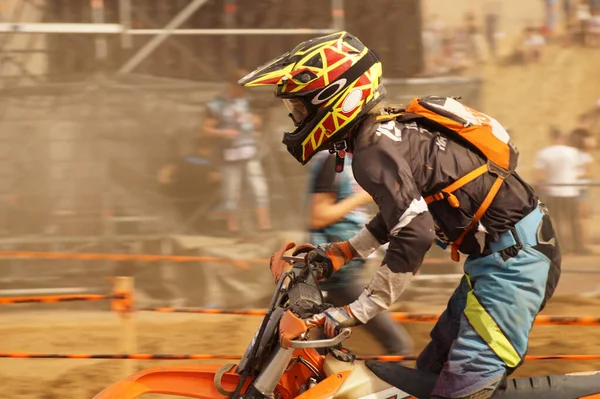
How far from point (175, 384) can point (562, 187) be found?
585 centimetres

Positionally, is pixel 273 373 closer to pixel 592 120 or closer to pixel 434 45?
pixel 434 45

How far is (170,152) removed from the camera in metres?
8.89

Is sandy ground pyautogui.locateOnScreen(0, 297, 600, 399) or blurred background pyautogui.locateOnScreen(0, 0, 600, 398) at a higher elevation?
blurred background pyautogui.locateOnScreen(0, 0, 600, 398)

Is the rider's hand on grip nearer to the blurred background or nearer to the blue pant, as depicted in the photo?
the blue pant

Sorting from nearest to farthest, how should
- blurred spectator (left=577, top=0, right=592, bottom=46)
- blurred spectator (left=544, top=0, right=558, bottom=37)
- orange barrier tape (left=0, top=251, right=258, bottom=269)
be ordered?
1. orange barrier tape (left=0, top=251, right=258, bottom=269)
2. blurred spectator (left=544, top=0, right=558, bottom=37)
3. blurred spectator (left=577, top=0, right=592, bottom=46)

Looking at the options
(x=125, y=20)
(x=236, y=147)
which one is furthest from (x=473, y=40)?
(x=125, y=20)

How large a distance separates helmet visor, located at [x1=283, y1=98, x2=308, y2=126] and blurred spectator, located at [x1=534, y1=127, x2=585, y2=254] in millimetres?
5360

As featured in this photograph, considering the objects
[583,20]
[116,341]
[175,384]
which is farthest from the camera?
[583,20]

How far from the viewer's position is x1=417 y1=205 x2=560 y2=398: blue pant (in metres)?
3.13

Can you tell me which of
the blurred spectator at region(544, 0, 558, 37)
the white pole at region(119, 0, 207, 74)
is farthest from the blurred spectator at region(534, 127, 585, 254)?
the white pole at region(119, 0, 207, 74)

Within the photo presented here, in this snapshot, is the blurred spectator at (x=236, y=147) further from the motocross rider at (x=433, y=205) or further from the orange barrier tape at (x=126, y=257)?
the motocross rider at (x=433, y=205)

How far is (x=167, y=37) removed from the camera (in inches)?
346

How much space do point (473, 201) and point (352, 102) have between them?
541 millimetres

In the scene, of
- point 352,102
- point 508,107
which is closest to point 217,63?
point 508,107
